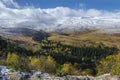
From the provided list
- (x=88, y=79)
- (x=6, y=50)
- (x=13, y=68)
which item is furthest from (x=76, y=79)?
(x=6, y=50)

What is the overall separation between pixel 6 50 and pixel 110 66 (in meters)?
89.6

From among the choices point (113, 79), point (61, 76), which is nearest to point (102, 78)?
point (113, 79)

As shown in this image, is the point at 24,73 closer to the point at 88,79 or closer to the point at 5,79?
the point at 5,79

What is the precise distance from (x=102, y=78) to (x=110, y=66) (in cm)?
9882

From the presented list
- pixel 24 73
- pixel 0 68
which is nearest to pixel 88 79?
pixel 24 73

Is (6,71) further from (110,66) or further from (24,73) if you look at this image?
(110,66)

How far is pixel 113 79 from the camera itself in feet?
92.3

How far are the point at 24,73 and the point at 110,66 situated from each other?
101 metres

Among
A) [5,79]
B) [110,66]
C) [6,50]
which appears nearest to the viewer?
[5,79]

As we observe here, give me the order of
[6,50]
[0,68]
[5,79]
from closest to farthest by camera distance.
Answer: [5,79] < [0,68] < [6,50]

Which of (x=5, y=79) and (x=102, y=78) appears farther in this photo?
(x=102, y=78)

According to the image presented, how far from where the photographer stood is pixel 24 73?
27.6 metres

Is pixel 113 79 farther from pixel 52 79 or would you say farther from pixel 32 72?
pixel 32 72

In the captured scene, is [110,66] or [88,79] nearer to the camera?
[88,79]
